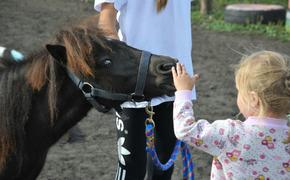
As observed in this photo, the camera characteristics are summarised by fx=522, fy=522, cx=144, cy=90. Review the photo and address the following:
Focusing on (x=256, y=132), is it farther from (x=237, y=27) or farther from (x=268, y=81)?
(x=237, y=27)

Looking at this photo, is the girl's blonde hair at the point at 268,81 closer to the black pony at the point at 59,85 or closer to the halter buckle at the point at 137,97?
the black pony at the point at 59,85

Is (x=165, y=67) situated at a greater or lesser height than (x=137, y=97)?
greater

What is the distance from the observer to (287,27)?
26.6ft

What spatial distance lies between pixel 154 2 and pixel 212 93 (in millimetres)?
3261

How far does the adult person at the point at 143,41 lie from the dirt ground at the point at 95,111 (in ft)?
0.78

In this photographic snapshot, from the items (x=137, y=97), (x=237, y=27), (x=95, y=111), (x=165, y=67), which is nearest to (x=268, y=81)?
(x=165, y=67)

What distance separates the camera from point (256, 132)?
1781 millimetres

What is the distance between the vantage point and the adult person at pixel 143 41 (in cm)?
231

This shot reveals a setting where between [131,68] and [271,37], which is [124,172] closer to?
[131,68]

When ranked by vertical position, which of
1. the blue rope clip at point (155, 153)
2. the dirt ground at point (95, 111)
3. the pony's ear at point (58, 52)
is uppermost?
the pony's ear at point (58, 52)

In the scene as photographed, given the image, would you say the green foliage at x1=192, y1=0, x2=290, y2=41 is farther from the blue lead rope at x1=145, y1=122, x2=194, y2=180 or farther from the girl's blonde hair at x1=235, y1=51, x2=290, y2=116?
the girl's blonde hair at x1=235, y1=51, x2=290, y2=116

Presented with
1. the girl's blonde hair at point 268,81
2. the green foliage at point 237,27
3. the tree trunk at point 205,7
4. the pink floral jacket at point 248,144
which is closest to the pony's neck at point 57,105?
the pink floral jacket at point 248,144

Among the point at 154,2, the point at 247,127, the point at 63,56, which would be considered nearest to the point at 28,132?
the point at 63,56

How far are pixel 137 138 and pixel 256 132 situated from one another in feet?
2.39
